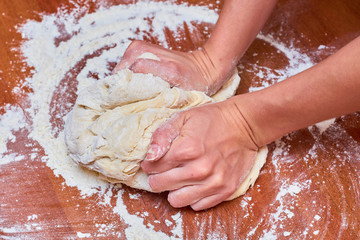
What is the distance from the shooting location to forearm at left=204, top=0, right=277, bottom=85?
121 cm

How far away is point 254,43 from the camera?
4.64 ft

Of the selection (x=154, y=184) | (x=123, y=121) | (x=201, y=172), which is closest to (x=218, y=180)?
(x=201, y=172)

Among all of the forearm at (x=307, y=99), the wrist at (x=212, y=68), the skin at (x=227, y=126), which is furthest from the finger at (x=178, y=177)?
the wrist at (x=212, y=68)

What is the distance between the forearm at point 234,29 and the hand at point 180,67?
0.02 m

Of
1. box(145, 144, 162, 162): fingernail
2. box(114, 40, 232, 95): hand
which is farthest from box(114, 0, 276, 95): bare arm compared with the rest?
box(145, 144, 162, 162): fingernail

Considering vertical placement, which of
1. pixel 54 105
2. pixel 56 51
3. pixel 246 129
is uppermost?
pixel 56 51

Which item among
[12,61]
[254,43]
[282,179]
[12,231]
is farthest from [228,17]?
[12,231]

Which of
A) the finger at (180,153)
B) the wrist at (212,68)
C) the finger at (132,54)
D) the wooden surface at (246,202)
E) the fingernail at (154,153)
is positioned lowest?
the wooden surface at (246,202)

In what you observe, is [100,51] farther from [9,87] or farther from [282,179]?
[282,179]

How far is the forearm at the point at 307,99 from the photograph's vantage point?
2.94ft

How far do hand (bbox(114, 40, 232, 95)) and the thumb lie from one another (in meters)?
0.16

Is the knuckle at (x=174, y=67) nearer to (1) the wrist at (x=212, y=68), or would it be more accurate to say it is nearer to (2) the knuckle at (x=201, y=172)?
(1) the wrist at (x=212, y=68)

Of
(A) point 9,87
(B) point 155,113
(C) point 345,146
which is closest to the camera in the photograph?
(B) point 155,113

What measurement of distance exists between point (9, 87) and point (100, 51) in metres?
0.31
